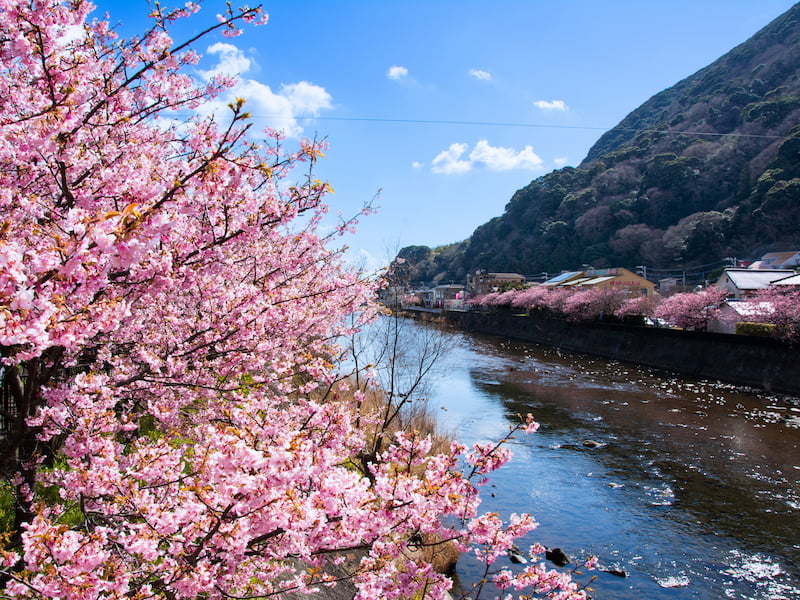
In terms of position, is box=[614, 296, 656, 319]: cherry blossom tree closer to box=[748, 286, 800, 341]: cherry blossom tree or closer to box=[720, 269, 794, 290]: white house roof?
box=[720, 269, 794, 290]: white house roof

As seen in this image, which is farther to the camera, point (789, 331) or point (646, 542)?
point (789, 331)

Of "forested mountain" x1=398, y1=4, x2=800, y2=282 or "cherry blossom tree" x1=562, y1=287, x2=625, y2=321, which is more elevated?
"forested mountain" x1=398, y1=4, x2=800, y2=282

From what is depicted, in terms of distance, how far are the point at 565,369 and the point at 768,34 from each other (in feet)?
394

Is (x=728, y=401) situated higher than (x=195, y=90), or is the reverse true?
(x=195, y=90)

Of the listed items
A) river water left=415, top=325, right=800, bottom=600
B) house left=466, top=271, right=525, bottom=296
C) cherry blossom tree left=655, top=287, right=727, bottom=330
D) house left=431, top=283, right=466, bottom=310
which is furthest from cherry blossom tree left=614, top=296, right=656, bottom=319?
house left=431, top=283, right=466, bottom=310

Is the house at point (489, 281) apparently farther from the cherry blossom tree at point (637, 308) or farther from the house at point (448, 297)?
the cherry blossom tree at point (637, 308)

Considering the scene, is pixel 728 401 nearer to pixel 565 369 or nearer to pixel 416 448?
pixel 565 369

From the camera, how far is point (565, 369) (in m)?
29.8

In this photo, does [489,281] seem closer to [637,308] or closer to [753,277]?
[637,308]

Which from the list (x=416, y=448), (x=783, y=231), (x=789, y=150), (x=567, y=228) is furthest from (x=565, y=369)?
(x=567, y=228)

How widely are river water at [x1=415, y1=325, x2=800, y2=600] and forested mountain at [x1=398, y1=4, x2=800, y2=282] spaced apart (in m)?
33.7

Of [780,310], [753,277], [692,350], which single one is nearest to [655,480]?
[780,310]

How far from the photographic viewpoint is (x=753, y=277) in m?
34.5

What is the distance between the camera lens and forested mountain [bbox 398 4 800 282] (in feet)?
211
